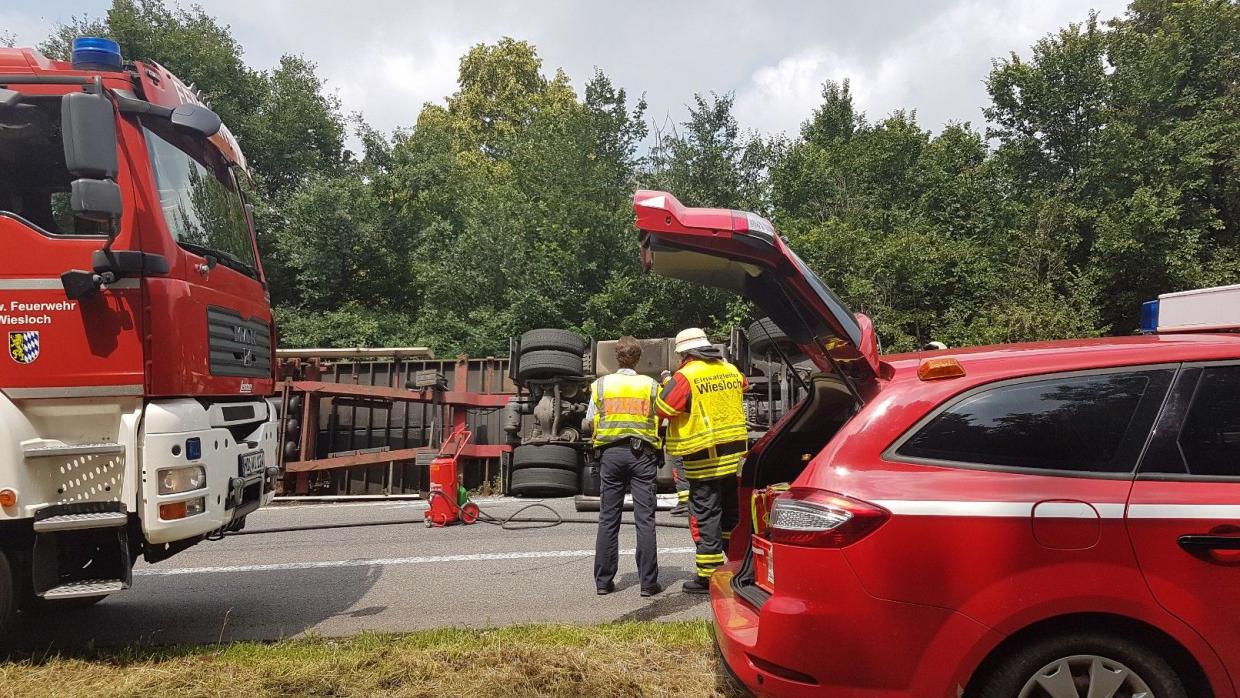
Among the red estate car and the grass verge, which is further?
the grass verge

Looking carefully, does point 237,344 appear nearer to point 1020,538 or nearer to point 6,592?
point 6,592

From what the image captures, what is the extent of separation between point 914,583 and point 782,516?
0.46 meters

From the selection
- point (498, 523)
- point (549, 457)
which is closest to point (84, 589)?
point (498, 523)

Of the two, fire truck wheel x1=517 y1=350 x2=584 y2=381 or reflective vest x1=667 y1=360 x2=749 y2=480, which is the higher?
fire truck wheel x1=517 y1=350 x2=584 y2=381

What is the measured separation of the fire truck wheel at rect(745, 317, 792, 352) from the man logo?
3761 mm

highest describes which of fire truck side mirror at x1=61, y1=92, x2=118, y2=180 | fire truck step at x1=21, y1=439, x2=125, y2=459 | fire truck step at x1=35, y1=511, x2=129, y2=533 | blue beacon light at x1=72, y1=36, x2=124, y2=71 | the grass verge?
blue beacon light at x1=72, y1=36, x2=124, y2=71

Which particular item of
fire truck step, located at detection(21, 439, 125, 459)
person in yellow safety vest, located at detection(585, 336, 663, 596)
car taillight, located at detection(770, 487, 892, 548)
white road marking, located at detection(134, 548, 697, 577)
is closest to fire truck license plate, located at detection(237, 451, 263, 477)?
fire truck step, located at detection(21, 439, 125, 459)

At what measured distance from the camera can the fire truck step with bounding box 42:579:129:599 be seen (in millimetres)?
3791

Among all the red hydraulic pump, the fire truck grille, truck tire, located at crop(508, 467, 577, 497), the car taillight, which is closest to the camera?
the car taillight

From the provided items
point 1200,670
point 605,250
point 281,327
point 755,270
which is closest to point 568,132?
point 605,250

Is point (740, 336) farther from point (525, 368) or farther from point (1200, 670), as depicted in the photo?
point (1200, 670)

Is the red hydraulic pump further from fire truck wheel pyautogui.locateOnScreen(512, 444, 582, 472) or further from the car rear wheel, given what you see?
the car rear wheel

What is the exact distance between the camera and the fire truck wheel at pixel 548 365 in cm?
1065

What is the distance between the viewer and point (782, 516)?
2.59m
